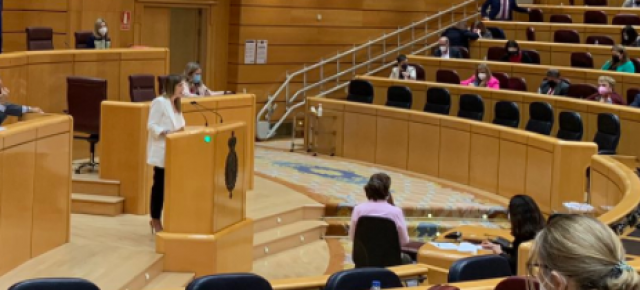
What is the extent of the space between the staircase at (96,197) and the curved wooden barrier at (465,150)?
4321 mm

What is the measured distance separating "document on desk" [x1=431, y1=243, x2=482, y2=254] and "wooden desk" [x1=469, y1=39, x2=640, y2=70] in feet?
25.2

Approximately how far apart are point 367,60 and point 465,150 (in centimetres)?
511

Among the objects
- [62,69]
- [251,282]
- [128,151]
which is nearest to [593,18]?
[62,69]

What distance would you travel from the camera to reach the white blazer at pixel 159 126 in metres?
7.68

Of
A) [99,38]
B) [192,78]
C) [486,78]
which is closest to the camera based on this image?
[192,78]

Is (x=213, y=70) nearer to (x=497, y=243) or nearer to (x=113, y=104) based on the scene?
(x=113, y=104)

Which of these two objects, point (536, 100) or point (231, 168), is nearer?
point (231, 168)

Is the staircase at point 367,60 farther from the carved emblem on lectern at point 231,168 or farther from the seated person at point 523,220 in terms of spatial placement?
the seated person at point 523,220

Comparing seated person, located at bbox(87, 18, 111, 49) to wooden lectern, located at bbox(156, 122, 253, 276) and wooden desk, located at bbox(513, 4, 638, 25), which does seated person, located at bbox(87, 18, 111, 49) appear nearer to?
wooden lectern, located at bbox(156, 122, 253, 276)

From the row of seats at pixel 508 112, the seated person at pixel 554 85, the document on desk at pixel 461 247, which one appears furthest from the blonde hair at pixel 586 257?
the seated person at pixel 554 85

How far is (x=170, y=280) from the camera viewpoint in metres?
7.22

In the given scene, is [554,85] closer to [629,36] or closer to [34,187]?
[629,36]

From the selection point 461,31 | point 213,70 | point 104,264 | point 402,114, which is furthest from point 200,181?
point 461,31

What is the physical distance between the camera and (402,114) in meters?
12.7
